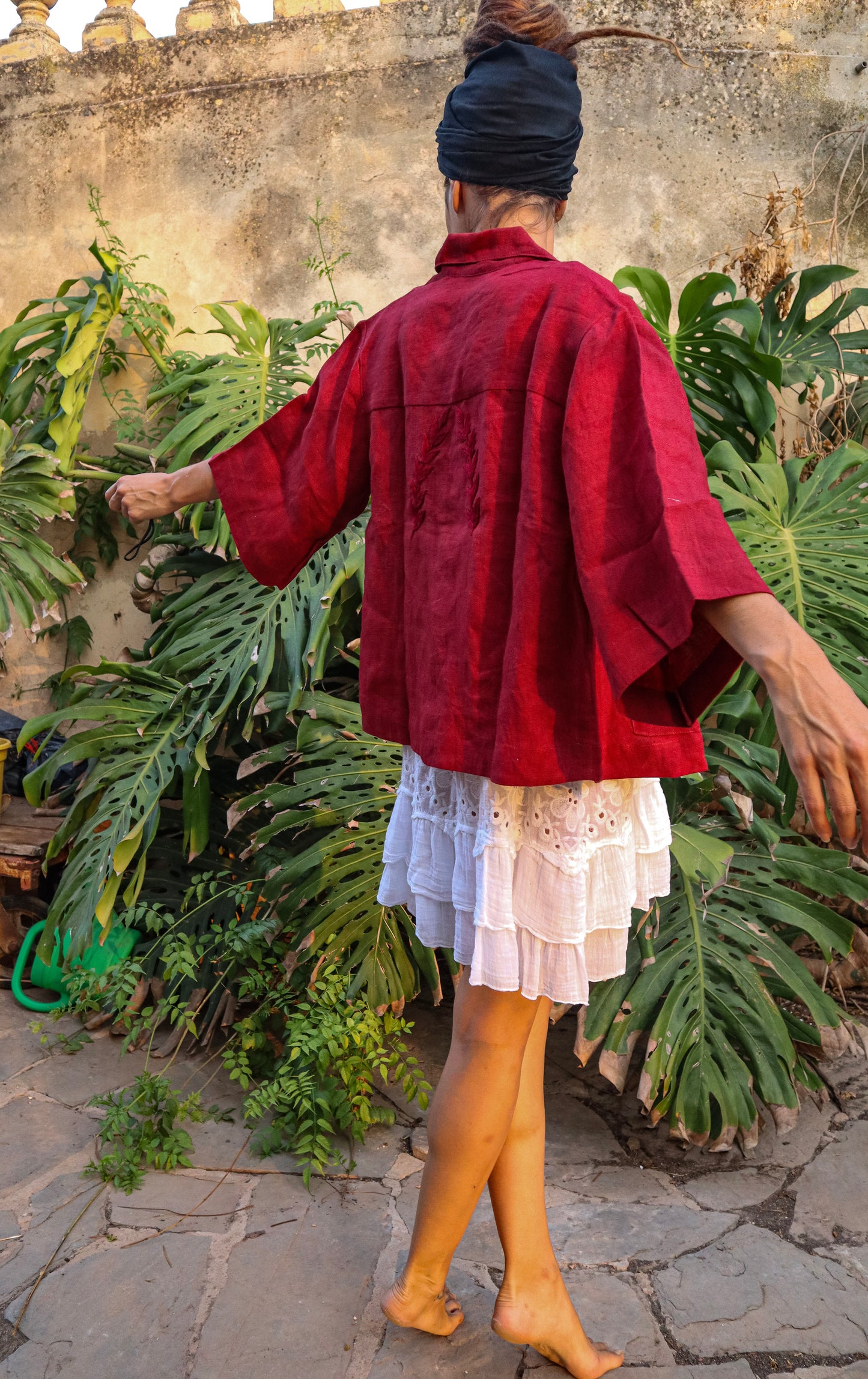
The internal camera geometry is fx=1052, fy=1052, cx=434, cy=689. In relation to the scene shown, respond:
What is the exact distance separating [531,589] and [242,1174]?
1.46 metres

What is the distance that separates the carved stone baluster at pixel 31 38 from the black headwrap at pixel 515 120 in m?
3.19

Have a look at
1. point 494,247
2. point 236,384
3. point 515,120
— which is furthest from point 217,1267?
point 236,384

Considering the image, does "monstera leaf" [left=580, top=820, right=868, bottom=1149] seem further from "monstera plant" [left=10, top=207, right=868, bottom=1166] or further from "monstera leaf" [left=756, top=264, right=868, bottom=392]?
"monstera leaf" [left=756, top=264, right=868, bottom=392]

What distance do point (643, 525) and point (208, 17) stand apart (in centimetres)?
341

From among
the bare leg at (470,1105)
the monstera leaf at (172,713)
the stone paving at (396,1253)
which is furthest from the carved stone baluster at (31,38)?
the bare leg at (470,1105)

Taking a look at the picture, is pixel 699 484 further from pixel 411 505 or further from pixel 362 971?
pixel 362 971

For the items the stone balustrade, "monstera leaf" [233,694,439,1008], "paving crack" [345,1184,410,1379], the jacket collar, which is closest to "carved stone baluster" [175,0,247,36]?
the stone balustrade

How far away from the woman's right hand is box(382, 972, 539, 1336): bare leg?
77cm

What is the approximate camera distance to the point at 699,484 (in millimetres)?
1008

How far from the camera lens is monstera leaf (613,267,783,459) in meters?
2.61

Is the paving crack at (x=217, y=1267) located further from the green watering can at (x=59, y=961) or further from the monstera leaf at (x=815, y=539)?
the monstera leaf at (x=815, y=539)

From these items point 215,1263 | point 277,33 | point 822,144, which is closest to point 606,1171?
point 215,1263

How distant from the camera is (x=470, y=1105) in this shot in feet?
4.31

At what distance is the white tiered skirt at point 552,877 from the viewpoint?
121 centimetres
